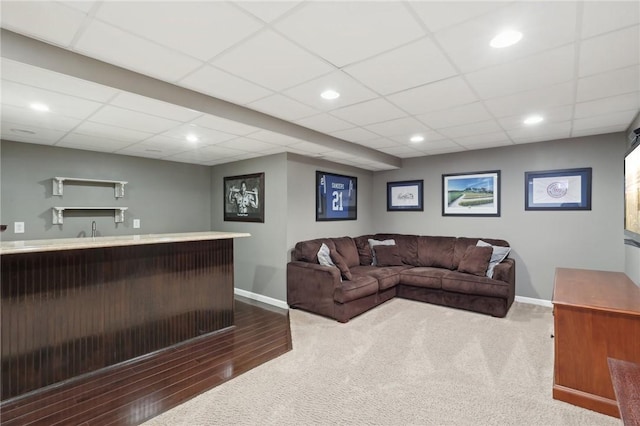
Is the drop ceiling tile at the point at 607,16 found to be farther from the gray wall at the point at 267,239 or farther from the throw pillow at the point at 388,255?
the throw pillow at the point at 388,255

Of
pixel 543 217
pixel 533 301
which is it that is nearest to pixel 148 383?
pixel 533 301

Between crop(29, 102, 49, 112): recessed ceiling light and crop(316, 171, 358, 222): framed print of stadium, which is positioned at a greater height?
crop(29, 102, 49, 112): recessed ceiling light

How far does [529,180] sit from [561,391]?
331 cm

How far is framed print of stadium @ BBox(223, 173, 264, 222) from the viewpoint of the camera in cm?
504

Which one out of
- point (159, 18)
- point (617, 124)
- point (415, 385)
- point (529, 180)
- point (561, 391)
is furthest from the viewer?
point (529, 180)

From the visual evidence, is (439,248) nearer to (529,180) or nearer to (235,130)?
(529,180)

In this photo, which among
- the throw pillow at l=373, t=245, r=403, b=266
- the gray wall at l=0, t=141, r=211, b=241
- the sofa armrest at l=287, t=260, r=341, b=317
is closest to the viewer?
the gray wall at l=0, t=141, r=211, b=241

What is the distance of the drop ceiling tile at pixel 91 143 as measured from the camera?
3.74 m

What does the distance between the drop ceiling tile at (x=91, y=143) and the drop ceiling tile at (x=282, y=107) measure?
204 centimetres

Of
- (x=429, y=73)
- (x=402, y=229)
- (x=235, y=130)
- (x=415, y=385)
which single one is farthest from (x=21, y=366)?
(x=402, y=229)

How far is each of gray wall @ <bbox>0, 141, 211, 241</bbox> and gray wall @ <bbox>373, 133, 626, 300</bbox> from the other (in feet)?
13.7

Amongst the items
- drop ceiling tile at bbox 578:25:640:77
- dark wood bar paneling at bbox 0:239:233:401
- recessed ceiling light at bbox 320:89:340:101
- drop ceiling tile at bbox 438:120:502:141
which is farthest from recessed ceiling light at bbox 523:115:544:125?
dark wood bar paneling at bbox 0:239:233:401

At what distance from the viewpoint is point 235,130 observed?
11.3ft

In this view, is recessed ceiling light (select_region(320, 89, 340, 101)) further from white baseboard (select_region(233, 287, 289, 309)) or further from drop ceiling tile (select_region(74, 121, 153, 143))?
white baseboard (select_region(233, 287, 289, 309))
